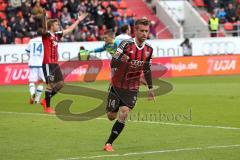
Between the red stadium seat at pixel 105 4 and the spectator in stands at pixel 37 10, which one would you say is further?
the red stadium seat at pixel 105 4

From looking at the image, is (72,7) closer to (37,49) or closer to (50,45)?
(37,49)

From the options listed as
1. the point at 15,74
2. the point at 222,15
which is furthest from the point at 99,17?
the point at 15,74

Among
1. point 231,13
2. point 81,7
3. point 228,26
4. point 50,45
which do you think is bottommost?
point 228,26

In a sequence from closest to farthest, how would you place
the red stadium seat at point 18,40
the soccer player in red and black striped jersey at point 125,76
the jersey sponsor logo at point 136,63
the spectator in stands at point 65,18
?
the soccer player in red and black striped jersey at point 125,76
the jersey sponsor logo at point 136,63
the red stadium seat at point 18,40
the spectator in stands at point 65,18

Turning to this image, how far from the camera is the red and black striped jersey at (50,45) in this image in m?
19.0

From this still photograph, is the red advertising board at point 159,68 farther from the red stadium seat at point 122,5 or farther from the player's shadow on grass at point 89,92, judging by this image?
the red stadium seat at point 122,5

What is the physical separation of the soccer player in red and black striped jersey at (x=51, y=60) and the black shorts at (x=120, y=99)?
672cm

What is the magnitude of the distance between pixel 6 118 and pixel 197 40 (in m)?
24.1

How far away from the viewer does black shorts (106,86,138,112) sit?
11797mm

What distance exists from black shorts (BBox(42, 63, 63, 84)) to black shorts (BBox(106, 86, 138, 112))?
717 centimetres

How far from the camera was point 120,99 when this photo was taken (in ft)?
38.8

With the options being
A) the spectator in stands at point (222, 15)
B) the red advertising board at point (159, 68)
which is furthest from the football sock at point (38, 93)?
the spectator in stands at point (222, 15)

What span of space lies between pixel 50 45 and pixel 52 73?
765mm

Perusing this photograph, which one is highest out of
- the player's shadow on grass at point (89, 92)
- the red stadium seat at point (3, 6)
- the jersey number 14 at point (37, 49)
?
the red stadium seat at point (3, 6)
